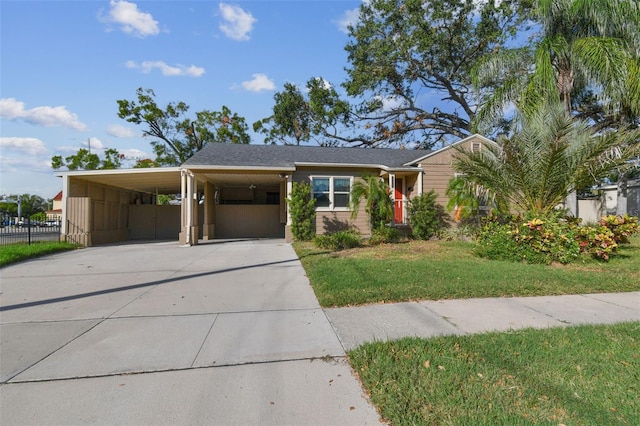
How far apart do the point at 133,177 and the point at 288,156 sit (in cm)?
698

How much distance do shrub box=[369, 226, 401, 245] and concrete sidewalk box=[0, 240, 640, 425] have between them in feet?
20.4

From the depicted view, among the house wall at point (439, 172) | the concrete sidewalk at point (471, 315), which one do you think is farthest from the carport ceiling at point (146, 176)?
the concrete sidewalk at point (471, 315)

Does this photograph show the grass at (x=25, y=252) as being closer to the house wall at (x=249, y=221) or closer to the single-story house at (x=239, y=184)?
the single-story house at (x=239, y=184)

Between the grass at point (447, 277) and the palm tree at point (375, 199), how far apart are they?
137 inches

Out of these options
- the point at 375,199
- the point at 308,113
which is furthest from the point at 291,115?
the point at 375,199

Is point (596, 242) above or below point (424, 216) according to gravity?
below

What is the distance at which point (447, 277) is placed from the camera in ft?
22.2

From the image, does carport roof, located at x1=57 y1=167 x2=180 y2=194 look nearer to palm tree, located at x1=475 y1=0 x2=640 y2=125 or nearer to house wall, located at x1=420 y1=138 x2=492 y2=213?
house wall, located at x1=420 y1=138 x2=492 y2=213

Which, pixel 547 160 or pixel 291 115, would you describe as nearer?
pixel 547 160

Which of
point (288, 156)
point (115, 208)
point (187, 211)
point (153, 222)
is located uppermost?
point (288, 156)

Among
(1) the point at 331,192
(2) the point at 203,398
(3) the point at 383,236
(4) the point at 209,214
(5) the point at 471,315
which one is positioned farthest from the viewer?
(4) the point at 209,214

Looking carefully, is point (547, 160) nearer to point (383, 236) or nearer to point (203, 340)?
point (383, 236)

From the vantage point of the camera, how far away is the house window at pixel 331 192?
15.1 meters

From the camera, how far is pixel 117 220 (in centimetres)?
1677
